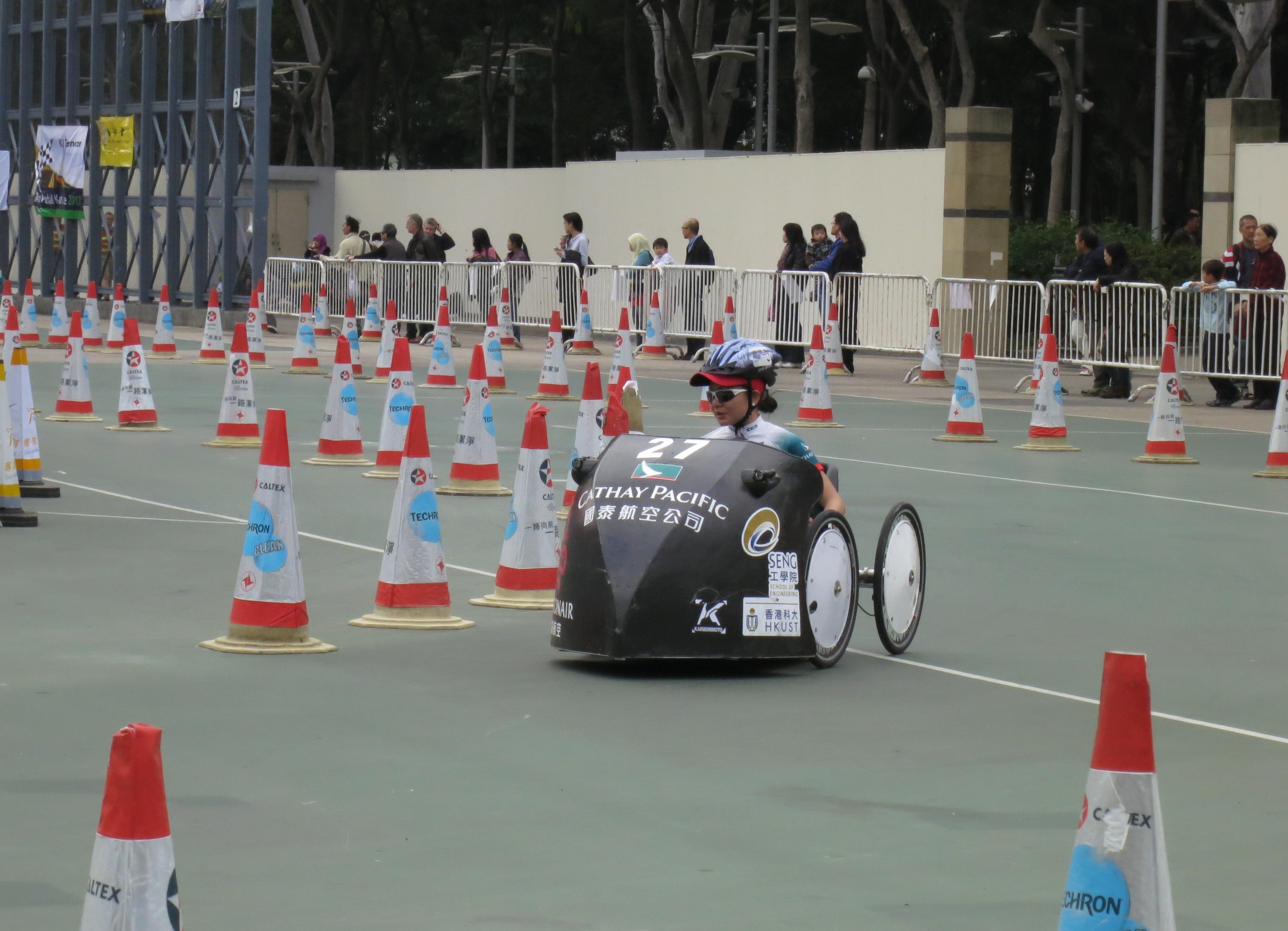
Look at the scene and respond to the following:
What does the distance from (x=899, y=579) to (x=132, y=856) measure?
5533 millimetres

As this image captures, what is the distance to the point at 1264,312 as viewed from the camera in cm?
2162

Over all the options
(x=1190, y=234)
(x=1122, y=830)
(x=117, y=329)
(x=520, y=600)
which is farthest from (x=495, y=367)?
(x=1122, y=830)

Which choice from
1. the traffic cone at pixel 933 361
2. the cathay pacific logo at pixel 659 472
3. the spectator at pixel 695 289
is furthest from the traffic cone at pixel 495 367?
the cathay pacific logo at pixel 659 472

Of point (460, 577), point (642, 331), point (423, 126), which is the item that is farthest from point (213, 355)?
point (423, 126)

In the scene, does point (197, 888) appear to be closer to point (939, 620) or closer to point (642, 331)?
A: point (939, 620)

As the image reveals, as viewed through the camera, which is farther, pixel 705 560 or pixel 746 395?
pixel 746 395

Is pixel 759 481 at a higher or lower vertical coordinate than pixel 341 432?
higher

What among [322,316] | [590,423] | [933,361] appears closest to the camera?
[590,423]

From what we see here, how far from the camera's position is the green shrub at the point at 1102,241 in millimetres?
32062

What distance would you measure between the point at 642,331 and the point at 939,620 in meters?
20.3

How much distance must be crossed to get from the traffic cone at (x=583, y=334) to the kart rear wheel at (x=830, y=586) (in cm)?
2141

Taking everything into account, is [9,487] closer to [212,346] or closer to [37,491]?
[37,491]

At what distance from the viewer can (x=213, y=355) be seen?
27.3 metres

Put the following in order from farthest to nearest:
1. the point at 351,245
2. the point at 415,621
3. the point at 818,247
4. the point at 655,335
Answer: the point at 351,245, the point at 655,335, the point at 818,247, the point at 415,621
